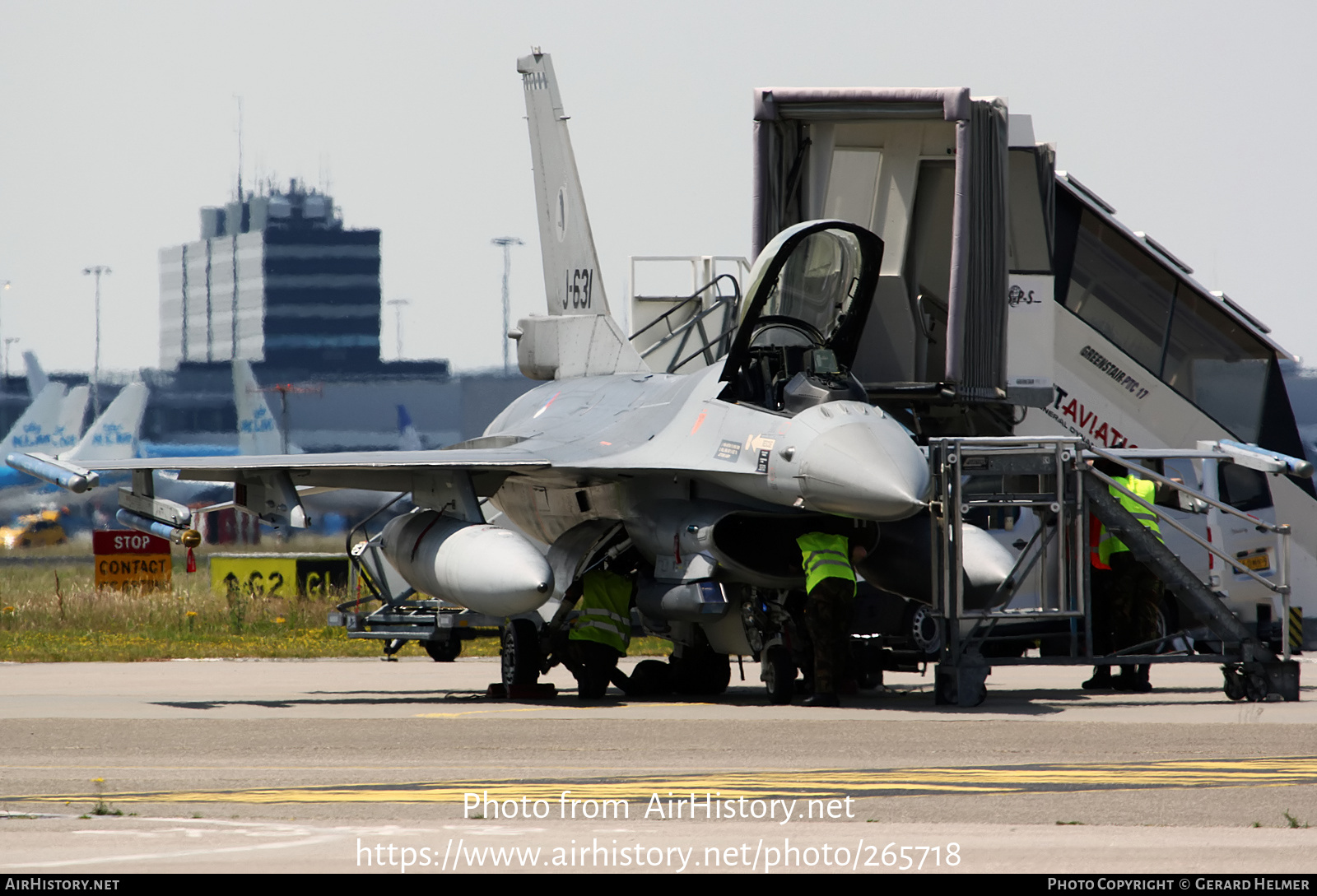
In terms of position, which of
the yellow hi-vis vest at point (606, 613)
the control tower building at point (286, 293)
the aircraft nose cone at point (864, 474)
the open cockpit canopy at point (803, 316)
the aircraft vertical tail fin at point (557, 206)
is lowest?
the yellow hi-vis vest at point (606, 613)

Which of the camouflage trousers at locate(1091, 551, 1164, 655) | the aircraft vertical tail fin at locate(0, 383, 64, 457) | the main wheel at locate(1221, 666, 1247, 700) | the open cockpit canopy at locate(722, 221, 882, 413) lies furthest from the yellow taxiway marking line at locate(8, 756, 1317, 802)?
the aircraft vertical tail fin at locate(0, 383, 64, 457)

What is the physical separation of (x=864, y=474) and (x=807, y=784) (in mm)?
4673

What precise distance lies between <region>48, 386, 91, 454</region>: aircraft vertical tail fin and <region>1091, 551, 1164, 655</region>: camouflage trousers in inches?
1608

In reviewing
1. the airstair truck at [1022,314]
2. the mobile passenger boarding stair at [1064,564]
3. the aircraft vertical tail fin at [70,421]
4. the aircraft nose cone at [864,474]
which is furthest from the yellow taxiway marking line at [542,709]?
the aircraft vertical tail fin at [70,421]

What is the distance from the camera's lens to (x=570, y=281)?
813 inches

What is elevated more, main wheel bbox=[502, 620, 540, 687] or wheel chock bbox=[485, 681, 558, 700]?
main wheel bbox=[502, 620, 540, 687]

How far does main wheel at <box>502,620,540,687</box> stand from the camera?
52.7 feet

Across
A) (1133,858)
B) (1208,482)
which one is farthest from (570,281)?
(1133,858)

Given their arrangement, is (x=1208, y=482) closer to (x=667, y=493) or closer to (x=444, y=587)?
(x=667, y=493)

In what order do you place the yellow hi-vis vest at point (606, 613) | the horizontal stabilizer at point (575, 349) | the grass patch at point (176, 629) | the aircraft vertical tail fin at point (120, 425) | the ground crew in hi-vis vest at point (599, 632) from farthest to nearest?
1. the aircraft vertical tail fin at point (120, 425)
2. the grass patch at point (176, 629)
3. the horizontal stabilizer at point (575, 349)
4. the yellow hi-vis vest at point (606, 613)
5. the ground crew in hi-vis vest at point (599, 632)

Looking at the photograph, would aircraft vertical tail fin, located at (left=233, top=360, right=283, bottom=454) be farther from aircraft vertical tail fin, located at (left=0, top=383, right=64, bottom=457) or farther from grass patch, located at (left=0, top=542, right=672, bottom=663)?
grass patch, located at (left=0, top=542, right=672, bottom=663)

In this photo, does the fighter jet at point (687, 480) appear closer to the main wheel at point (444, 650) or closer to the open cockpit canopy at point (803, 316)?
the open cockpit canopy at point (803, 316)

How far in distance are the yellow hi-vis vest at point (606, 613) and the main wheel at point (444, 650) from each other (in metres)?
5.12

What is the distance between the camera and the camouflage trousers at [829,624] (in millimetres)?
14156
